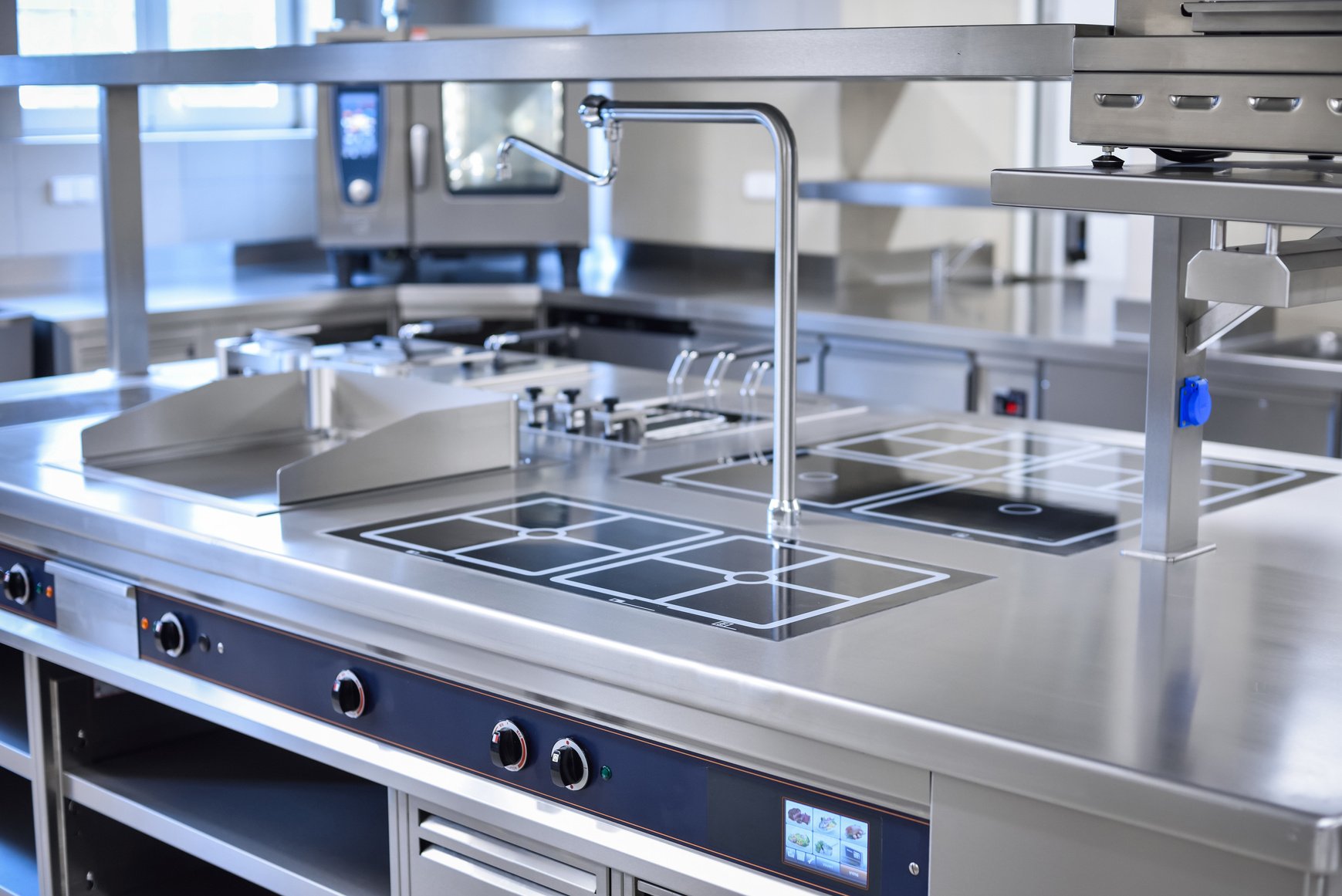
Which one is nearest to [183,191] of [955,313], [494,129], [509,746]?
[494,129]

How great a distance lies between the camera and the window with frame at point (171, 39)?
13.7 feet

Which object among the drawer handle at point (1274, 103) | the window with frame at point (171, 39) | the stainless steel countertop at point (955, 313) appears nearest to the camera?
the drawer handle at point (1274, 103)

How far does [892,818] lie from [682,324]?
276 cm

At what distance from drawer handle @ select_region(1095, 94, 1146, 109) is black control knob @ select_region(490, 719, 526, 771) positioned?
722 mm

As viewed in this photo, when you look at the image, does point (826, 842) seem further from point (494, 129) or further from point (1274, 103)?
point (494, 129)

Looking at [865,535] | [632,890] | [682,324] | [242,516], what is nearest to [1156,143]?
→ [865,535]

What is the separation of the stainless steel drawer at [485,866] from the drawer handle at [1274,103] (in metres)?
0.81

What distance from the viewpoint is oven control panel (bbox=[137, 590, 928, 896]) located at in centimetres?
118

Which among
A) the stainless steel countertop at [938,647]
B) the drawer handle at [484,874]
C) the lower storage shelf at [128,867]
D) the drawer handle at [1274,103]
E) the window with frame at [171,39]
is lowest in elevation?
the lower storage shelf at [128,867]

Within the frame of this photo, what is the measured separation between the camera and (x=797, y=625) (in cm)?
132

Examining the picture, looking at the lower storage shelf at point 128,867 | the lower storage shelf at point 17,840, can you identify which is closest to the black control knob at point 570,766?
the lower storage shelf at point 128,867

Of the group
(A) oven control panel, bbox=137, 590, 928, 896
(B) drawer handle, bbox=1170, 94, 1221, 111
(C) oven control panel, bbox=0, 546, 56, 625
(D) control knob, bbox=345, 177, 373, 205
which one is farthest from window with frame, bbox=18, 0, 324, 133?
(B) drawer handle, bbox=1170, 94, 1221, 111

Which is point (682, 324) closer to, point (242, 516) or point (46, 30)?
point (46, 30)

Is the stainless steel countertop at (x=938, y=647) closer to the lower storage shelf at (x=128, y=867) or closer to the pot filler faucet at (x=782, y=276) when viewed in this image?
the pot filler faucet at (x=782, y=276)
